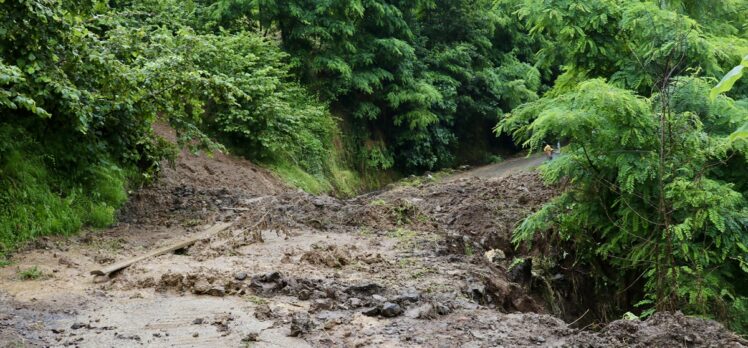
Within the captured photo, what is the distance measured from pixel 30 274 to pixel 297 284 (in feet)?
9.57

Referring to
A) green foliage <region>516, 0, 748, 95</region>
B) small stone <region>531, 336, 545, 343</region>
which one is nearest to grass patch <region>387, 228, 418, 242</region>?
green foliage <region>516, 0, 748, 95</region>

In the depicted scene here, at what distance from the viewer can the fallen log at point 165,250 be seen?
7613 mm

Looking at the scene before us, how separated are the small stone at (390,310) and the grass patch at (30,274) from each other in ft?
12.8

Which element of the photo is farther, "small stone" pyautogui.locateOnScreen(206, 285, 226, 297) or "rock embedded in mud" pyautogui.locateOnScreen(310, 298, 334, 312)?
"small stone" pyautogui.locateOnScreen(206, 285, 226, 297)

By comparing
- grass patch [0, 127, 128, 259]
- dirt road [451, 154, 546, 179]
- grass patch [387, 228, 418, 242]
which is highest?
grass patch [0, 127, 128, 259]

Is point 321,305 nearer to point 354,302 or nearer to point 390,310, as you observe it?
point 354,302

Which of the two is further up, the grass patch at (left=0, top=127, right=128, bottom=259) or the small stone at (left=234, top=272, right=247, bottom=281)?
the grass patch at (left=0, top=127, right=128, bottom=259)

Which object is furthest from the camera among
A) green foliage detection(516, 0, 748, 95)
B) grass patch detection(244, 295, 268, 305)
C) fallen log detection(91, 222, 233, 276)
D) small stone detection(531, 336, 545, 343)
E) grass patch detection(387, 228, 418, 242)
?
grass patch detection(387, 228, 418, 242)

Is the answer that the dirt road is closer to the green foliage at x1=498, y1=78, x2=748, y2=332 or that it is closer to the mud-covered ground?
the mud-covered ground

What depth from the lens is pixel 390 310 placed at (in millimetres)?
6051

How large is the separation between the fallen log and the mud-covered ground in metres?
0.09

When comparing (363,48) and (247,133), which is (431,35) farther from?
(247,133)

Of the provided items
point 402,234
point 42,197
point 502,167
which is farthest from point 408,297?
point 502,167

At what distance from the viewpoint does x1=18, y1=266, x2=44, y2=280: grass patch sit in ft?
24.0
